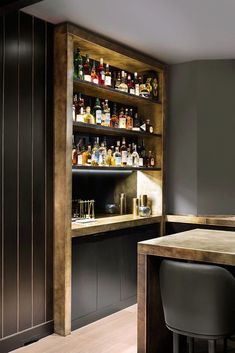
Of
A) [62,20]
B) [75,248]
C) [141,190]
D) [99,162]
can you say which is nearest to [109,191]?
[141,190]

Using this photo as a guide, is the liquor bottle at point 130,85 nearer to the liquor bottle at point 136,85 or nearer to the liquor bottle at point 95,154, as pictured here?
the liquor bottle at point 136,85

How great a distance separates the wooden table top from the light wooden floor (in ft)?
3.24

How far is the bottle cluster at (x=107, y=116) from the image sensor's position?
3796 mm

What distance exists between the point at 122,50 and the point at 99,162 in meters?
1.12

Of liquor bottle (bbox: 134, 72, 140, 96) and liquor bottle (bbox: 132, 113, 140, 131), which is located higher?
liquor bottle (bbox: 134, 72, 140, 96)

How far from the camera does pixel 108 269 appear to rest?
3.90 m

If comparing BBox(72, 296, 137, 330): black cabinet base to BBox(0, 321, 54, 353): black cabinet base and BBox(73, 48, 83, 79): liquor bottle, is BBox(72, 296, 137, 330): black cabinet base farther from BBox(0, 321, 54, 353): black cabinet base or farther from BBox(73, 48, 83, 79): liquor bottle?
BBox(73, 48, 83, 79): liquor bottle

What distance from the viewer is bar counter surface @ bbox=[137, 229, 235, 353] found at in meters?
2.47

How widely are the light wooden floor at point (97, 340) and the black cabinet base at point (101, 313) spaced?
4 cm

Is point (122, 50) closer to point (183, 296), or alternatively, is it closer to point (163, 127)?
point (163, 127)

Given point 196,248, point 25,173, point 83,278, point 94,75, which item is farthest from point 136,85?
point 196,248

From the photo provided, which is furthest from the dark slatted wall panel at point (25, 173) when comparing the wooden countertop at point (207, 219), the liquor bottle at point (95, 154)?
the wooden countertop at point (207, 219)

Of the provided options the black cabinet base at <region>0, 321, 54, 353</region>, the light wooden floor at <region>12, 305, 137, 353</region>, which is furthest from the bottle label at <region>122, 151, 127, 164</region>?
the black cabinet base at <region>0, 321, 54, 353</region>

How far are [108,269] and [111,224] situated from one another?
0.43 m
